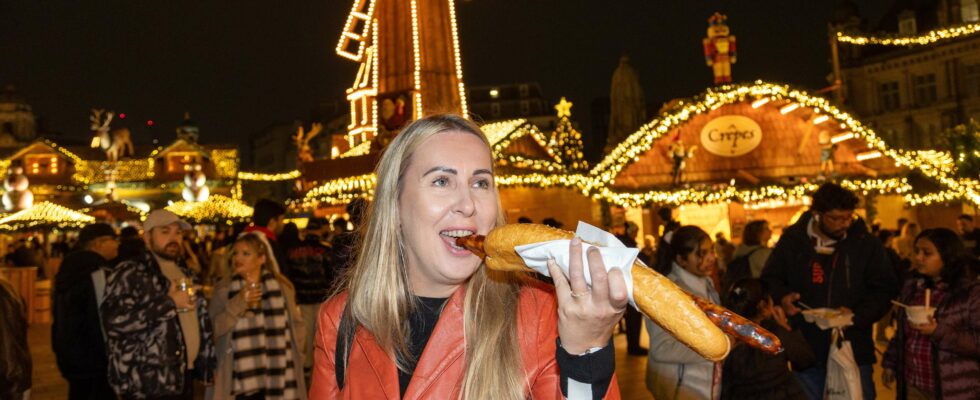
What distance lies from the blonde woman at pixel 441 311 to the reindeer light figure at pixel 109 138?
47.6 meters

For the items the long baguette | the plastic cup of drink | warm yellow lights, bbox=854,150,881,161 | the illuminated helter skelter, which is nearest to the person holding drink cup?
the long baguette

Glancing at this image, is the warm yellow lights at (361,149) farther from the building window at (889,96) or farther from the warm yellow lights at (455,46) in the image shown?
the building window at (889,96)

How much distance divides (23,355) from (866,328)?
5659mm

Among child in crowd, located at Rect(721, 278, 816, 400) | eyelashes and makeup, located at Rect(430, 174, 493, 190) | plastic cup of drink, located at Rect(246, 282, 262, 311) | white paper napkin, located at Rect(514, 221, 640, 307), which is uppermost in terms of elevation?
eyelashes and makeup, located at Rect(430, 174, 493, 190)

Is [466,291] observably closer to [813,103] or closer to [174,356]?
[174,356]

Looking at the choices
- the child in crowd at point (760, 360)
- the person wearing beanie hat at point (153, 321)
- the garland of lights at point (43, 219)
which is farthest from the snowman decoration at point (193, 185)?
the child in crowd at point (760, 360)

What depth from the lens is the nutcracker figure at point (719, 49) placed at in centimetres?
2380

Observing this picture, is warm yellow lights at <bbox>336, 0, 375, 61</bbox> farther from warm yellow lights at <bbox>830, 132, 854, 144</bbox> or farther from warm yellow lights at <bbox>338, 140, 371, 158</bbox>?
warm yellow lights at <bbox>830, 132, 854, 144</bbox>

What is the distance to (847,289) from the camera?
19.4 feet

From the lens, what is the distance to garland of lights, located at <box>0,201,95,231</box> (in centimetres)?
3012

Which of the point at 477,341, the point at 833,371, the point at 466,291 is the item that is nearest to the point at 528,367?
the point at 477,341

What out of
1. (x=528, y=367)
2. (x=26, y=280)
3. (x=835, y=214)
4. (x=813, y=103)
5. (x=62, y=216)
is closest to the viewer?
(x=528, y=367)

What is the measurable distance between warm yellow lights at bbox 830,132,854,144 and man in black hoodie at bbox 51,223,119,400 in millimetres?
20379

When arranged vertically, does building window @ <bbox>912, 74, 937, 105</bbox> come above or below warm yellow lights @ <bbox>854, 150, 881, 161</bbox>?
above
